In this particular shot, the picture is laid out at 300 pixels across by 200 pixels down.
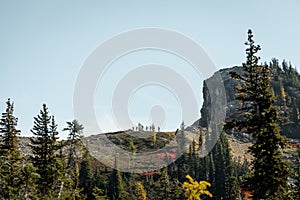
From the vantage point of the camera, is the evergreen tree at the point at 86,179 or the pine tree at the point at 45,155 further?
the evergreen tree at the point at 86,179

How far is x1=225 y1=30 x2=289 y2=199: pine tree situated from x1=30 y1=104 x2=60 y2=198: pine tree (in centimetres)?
1905

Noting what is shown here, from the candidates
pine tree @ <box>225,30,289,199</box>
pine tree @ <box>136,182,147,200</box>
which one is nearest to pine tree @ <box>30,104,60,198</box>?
pine tree @ <box>225,30,289,199</box>

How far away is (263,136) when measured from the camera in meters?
21.7

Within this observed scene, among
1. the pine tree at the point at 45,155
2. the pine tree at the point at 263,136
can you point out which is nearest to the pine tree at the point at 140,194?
the pine tree at the point at 45,155

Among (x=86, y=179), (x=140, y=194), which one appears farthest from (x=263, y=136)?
(x=86, y=179)

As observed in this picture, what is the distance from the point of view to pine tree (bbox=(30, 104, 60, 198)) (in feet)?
115

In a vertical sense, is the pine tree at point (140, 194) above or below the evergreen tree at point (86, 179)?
below

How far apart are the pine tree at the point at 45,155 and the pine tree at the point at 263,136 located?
62.5 ft

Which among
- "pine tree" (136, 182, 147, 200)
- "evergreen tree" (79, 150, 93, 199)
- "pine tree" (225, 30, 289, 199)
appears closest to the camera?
"pine tree" (225, 30, 289, 199)

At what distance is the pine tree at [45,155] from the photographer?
34.9 meters

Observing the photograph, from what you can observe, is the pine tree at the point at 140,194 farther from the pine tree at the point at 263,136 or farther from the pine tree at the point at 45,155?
the pine tree at the point at 263,136

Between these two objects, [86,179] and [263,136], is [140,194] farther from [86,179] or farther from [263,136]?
[263,136]

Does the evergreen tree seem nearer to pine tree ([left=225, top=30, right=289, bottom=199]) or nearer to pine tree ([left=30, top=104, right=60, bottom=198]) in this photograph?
pine tree ([left=30, top=104, right=60, bottom=198])

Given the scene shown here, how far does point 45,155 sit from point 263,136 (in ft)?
75.4
